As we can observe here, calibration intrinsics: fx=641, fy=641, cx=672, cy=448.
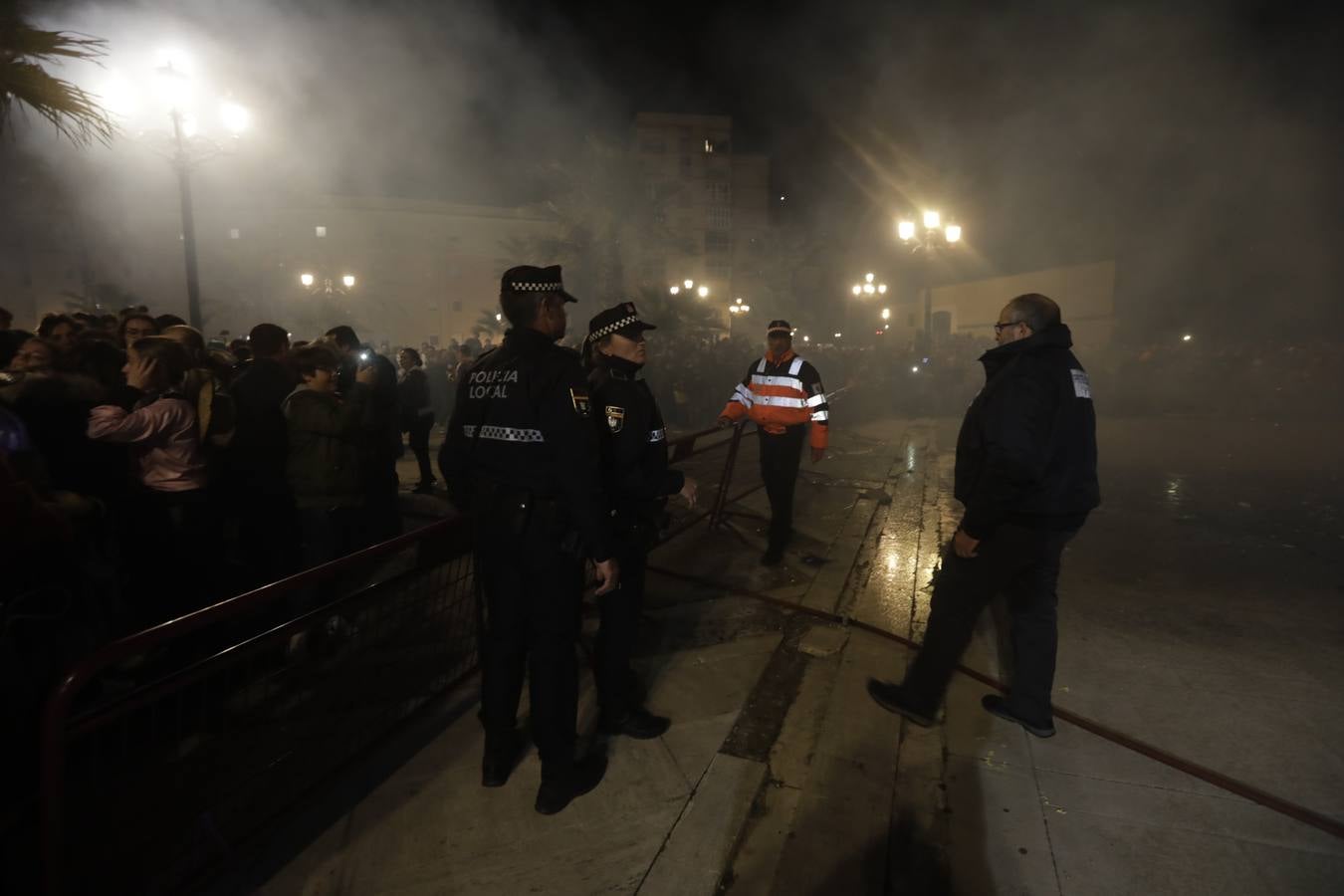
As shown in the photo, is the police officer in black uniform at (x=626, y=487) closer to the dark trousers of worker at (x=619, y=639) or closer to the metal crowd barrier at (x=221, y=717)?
the dark trousers of worker at (x=619, y=639)

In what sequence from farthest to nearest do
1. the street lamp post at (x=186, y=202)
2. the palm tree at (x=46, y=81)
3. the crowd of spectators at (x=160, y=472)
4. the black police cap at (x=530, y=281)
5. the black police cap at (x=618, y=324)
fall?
1. the street lamp post at (x=186, y=202)
2. the palm tree at (x=46, y=81)
3. the black police cap at (x=618, y=324)
4. the black police cap at (x=530, y=281)
5. the crowd of spectators at (x=160, y=472)

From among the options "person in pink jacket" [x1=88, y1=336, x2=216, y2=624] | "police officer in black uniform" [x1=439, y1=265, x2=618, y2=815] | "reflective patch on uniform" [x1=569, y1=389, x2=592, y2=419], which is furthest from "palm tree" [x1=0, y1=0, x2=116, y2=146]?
"reflective patch on uniform" [x1=569, y1=389, x2=592, y2=419]

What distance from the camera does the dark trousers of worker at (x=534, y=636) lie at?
2.07 meters

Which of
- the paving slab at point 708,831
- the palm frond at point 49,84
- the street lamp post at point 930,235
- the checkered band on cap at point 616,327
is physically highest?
the street lamp post at point 930,235

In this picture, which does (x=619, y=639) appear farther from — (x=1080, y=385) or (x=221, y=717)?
(x=1080, y=385)

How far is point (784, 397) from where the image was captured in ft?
14.3

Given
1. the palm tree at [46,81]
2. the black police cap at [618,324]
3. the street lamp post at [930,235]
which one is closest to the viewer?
the black police cap at [618,324]

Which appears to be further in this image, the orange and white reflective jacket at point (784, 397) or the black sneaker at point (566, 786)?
the orange and white reflective jacket at point (784, 397)

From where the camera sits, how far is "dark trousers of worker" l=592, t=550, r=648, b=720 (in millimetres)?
2578

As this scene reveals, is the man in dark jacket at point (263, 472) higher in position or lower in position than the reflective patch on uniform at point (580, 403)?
lower

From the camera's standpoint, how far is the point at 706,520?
5.56 meters

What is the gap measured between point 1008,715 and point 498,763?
206 centimetres

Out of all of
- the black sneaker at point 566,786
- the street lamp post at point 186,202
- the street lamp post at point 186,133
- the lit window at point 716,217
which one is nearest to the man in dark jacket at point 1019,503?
the black sneaker at point 566,786

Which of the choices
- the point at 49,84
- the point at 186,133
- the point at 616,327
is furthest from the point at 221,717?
the point at 186,133
